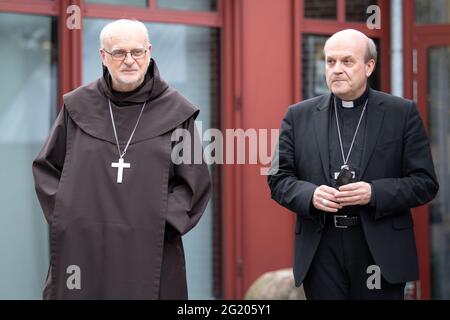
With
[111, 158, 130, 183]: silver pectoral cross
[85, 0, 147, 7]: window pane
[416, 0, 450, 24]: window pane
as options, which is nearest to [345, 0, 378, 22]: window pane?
[416, 0, 450, 24]: window pane

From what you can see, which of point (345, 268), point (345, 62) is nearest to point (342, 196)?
point (345, 268)

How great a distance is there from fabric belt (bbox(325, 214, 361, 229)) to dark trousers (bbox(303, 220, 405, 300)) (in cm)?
2

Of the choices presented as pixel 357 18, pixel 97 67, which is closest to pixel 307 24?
pixel 357 18

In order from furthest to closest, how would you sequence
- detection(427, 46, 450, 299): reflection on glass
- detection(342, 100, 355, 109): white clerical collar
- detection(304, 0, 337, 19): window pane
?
detection(427, 46, 450, 299): reflection on glass, detection(304, 0, 337, 19): window pane, detection(342, 100, 355, 109): white clerical collar

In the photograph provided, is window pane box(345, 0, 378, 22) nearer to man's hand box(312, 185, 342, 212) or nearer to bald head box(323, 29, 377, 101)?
bald head box(323, 29, 377, 101)

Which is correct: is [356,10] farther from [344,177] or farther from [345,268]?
[345,268]

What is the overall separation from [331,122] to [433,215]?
3262mm

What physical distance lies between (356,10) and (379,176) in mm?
3325

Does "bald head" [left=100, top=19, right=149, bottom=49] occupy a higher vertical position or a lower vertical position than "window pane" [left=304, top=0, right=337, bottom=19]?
lower

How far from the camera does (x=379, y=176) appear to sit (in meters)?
4.49

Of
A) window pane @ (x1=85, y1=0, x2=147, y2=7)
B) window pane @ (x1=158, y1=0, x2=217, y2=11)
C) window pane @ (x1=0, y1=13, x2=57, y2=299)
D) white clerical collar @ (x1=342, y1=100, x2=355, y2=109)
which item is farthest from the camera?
window pane @ (x1=158, y1=0, x2=217, y2=11)

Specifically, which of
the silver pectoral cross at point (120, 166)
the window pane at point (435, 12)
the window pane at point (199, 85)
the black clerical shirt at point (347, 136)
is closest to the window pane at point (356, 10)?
the window pane at point (435, 12)

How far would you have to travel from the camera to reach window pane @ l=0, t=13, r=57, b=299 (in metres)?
6.33

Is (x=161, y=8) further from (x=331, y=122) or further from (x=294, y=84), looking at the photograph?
(x=331, y=122)
